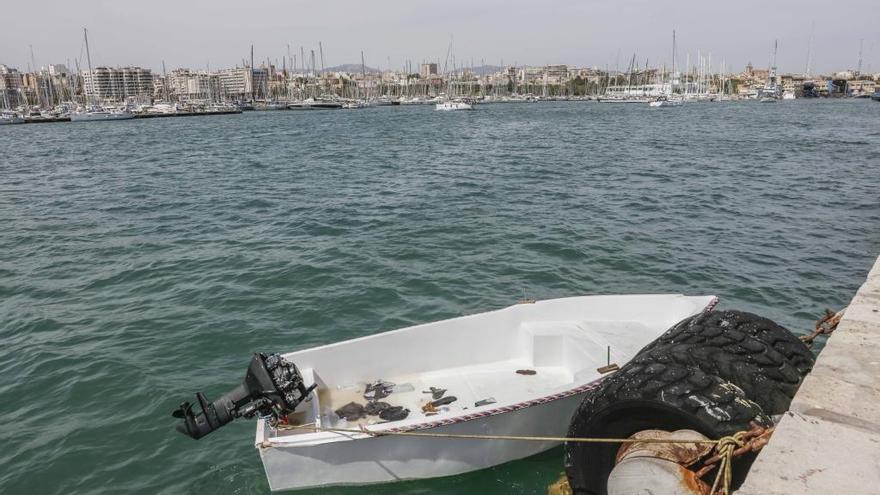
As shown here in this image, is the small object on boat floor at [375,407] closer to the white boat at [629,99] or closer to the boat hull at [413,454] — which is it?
the boat hull at [413,454]

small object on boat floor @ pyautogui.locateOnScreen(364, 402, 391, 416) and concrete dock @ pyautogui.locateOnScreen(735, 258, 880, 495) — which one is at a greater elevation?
concrete dock @ pyautogui.locateOnScreen(735, 258, 880, 495)

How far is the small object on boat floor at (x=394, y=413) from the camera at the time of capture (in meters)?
7.72

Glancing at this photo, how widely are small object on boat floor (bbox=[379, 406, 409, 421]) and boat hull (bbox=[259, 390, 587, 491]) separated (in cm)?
78

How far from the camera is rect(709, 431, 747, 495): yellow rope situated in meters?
3.63

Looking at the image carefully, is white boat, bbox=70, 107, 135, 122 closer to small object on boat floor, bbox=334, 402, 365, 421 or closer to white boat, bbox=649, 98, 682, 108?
white boat, bbox=649, 98, 682, 108

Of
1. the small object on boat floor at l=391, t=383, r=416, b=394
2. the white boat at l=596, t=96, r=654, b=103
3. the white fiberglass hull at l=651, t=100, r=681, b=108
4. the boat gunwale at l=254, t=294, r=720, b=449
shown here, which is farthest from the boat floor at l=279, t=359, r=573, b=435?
the white boat at l=596, t=96, r=654, b=103

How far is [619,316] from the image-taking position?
367 inches

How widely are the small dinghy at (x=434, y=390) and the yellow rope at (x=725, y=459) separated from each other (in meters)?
3.35

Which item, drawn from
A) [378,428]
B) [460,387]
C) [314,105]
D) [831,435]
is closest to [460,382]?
[460,387]

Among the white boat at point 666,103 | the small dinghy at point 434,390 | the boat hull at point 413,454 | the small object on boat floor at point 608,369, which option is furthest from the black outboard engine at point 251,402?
the white boat at point 666,103

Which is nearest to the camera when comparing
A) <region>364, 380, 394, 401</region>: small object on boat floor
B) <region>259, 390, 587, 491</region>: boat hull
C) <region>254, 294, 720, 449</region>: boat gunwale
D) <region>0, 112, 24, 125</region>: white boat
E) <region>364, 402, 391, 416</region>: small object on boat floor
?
<region>254, 294, 720, 449</region>: boat gunwale

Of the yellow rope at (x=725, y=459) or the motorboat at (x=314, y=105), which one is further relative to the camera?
the motorboat at (x=314, y=105)

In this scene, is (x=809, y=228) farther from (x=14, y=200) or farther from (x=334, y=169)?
(x=14, y=200)

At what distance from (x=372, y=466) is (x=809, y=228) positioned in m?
17.8
